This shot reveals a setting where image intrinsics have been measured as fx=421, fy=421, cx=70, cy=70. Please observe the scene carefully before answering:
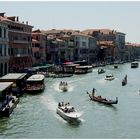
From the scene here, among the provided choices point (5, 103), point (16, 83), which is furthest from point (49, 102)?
point (5, 103)

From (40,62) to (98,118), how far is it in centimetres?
4996

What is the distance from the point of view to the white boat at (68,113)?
27.7 m

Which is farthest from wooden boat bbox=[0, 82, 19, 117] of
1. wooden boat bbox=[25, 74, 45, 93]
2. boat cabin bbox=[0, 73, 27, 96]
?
wooden boat bbox=[25, 74, 45, 93]

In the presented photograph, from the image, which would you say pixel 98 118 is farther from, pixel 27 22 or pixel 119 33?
pixel 119 33

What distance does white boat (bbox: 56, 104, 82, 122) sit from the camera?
27658mm

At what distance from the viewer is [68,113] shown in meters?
28.7

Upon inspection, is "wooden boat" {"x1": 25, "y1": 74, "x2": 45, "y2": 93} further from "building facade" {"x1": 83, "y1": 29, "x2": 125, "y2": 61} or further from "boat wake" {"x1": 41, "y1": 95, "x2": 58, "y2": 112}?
"building facade" {"x1": 83, "y1": 29, "x2": 125, "y2": 61}

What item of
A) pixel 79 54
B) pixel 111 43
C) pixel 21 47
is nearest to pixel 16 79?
pixel 21 47

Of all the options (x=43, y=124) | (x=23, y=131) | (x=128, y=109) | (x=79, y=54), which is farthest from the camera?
Answer: (x=79, y=54)

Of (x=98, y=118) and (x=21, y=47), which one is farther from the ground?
(x=21, y=47)

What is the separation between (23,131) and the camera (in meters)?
25.7

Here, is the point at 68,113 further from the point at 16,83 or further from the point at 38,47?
the point at 38,47

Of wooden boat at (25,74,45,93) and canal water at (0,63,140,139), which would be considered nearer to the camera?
canal water at (0,63,140,139)

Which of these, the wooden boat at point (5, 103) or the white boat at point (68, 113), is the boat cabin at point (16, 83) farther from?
the white boat at point (68, 113)
